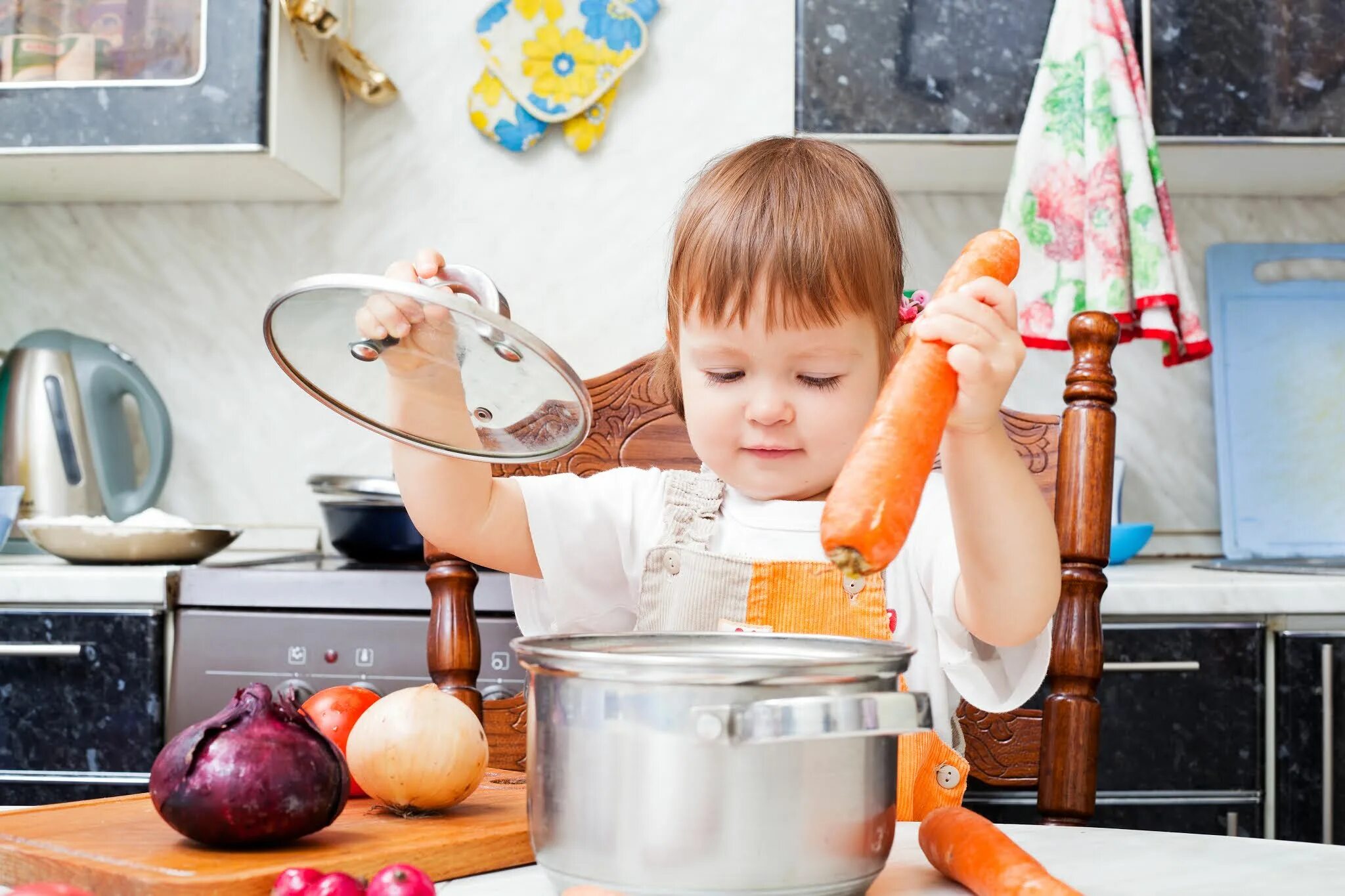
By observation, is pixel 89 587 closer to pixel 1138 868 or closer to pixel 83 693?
pixel 83 693

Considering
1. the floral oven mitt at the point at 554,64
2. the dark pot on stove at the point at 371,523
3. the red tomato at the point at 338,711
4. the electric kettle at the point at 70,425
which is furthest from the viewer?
the floral oven mitt at the point at 554,64

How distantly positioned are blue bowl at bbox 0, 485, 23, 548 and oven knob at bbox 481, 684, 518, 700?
70cm

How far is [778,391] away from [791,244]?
113 millimetres

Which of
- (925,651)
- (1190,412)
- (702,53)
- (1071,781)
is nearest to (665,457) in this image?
(925,651)

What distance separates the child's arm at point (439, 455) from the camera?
649 mm

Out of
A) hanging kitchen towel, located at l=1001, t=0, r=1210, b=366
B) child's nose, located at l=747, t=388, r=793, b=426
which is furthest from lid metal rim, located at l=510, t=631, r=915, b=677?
hanging kitchen towel, located at l=1001, t=0, r=1210, b=366

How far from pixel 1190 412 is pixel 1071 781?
3.80 feet

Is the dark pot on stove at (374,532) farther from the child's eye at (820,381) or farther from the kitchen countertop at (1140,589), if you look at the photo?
the child's eye at (820,381)

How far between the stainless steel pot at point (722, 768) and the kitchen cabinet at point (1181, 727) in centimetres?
98

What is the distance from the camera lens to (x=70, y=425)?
1.84 meters

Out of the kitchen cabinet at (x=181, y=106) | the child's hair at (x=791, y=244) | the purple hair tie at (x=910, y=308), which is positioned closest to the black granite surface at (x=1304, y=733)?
the purple hair tie at (x=910, y=308)

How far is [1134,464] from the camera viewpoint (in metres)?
1.97

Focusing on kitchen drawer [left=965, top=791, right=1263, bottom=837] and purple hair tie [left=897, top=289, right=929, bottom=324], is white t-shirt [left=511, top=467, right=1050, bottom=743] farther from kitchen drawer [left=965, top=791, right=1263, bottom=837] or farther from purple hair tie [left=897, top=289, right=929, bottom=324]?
kitchen drawer [left=965, top=791, right=1263, bottom=837]

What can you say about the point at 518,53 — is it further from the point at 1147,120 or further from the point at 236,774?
the point at 236,774
